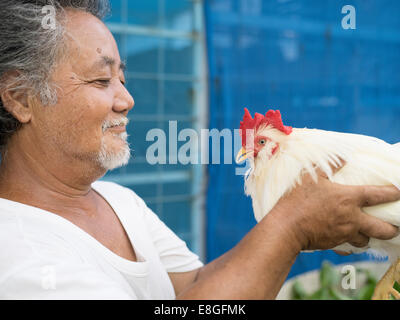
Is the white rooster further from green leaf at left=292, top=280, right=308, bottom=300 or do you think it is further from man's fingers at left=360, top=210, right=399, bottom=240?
green leaf at left=292, top=280, right=308, bottom=300

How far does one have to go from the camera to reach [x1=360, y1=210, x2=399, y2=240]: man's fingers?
107cm

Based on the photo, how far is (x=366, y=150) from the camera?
4.01ft

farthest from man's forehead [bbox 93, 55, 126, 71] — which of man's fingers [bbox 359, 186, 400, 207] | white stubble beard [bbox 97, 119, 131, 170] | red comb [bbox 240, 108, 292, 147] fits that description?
man's fingers [bbox 359, 186, 400, 207]

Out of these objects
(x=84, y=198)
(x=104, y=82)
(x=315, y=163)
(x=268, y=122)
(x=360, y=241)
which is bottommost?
(x=360, y=241)

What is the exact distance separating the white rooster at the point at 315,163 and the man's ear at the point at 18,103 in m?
0.66

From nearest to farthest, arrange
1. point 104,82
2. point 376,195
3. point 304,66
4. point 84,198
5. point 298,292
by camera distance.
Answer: point 376,195
point 104,82
point 84,198
point 304,66
point 298,292

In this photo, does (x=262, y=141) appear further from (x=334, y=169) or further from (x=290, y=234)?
(x=290, y=234)

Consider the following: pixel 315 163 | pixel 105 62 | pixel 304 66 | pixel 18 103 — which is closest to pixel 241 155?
pixel 315 163

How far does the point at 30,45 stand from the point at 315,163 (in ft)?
2.85

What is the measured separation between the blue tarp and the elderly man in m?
1.45

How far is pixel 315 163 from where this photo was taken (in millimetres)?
1142

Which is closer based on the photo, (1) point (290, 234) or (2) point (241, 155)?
(1) point (290, 234)

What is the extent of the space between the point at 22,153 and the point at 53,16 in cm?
40

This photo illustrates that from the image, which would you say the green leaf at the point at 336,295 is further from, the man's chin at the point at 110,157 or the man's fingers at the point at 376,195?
the man's chin at the point at 110,157
